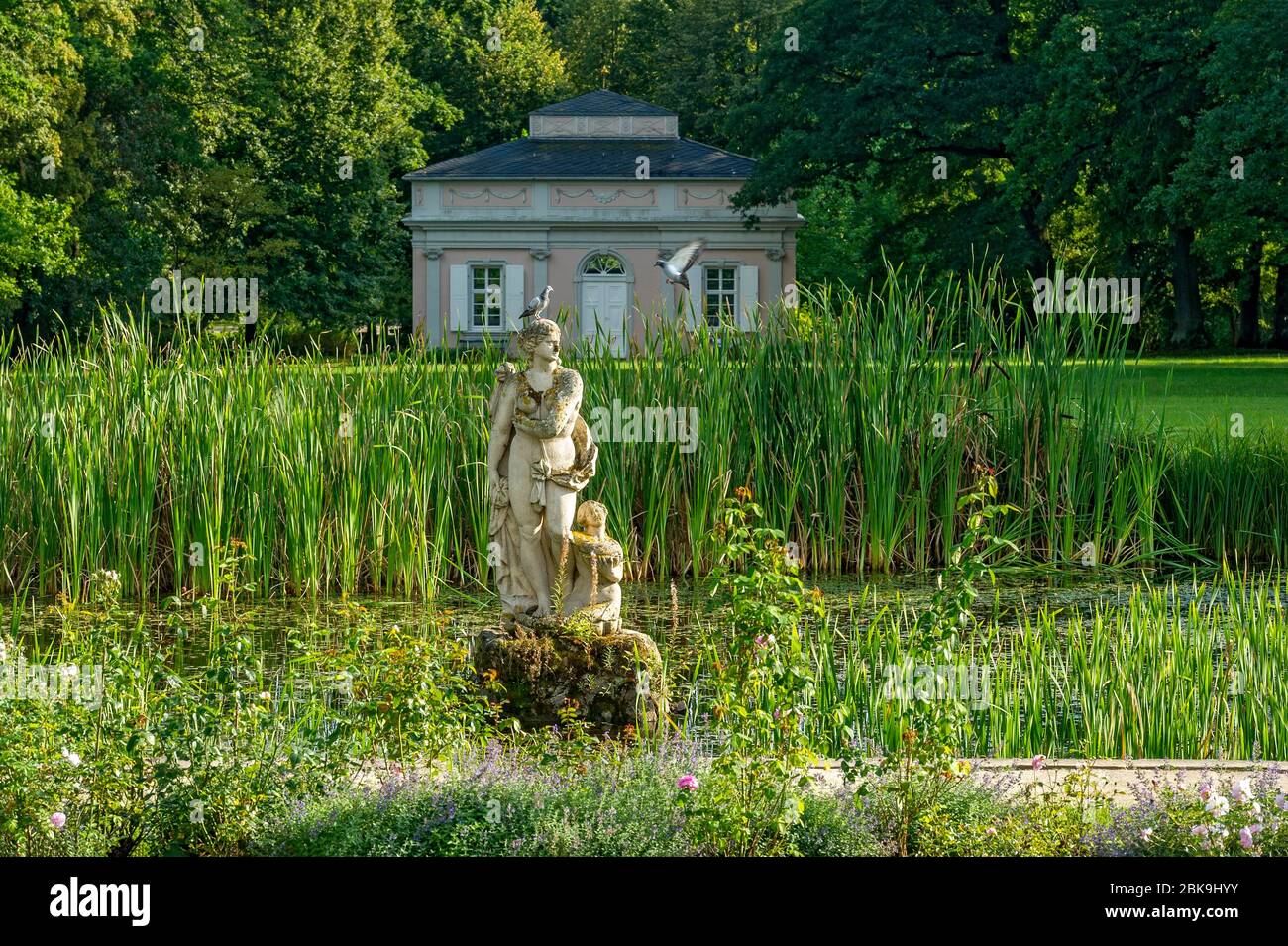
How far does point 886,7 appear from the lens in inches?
1137

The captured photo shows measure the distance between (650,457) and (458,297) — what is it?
Answer: 25.8m

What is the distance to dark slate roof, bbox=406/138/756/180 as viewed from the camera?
35.8 metres

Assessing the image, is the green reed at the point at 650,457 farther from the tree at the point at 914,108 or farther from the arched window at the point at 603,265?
the arched window at the point at 603,265

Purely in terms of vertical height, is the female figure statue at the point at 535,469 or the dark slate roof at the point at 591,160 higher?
the dark slate roof at the point at 591,160

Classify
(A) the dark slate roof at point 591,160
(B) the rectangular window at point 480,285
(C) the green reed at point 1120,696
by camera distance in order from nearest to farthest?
(C) the green reed at point 1120,696
(A) the dark slate roof at point 591,160
(B) the rectangular window at point 480,285

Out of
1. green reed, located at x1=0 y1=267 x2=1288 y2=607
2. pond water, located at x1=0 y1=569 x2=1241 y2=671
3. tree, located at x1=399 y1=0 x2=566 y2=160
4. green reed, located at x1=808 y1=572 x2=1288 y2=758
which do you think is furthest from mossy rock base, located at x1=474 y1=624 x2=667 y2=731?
tree, located at x1=399 y1=0 x2=566 y2=160

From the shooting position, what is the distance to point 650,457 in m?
11.2

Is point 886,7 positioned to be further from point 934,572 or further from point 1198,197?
point 934,572

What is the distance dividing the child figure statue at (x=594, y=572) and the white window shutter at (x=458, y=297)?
2949 centimetres

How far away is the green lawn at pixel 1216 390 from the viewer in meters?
15.0

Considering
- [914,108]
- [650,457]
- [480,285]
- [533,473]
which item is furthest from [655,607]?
[480,285]

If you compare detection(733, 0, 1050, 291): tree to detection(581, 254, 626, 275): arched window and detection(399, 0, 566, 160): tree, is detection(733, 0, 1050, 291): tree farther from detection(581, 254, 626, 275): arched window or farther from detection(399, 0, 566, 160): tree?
detection(399, 0, 566, 160): tree

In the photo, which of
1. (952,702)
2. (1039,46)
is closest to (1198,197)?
(1039,46)

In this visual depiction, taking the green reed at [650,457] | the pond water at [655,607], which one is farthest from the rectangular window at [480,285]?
the pond water at [655,607]
